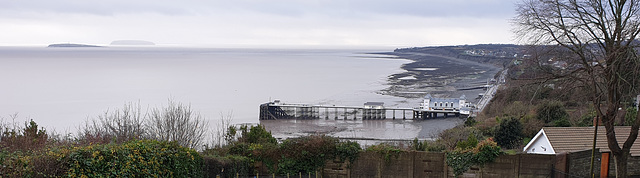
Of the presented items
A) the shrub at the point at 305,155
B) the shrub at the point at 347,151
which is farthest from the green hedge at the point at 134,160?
the shrub at the point at 347,151

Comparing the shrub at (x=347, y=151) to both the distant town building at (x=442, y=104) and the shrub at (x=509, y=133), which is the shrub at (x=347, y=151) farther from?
the distant town building at (x=442, y=104)

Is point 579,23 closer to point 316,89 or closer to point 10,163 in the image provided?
point 10,163

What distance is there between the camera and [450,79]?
95062 millimetres

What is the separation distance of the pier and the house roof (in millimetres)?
33122

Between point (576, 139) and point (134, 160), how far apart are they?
547 inches

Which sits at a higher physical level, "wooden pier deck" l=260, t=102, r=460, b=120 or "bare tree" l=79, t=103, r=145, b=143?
"bare tree" l=79, t=103, r=145, b=143

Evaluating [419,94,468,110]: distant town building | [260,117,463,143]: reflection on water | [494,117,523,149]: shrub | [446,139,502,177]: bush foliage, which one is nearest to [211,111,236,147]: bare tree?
[260,117,463,143]: reflection on water

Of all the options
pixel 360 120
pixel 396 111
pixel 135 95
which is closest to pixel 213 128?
pixel 360 120

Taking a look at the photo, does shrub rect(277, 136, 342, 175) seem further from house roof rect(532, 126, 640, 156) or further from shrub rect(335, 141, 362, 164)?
house roof rect(532, 126, 640, 156)

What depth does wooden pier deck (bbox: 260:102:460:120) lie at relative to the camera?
5238 centimetres

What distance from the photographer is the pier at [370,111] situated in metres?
52.5

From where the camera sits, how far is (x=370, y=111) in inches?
2100

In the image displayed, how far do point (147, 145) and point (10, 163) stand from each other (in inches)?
116

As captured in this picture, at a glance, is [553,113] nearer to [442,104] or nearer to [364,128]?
[364,128]
